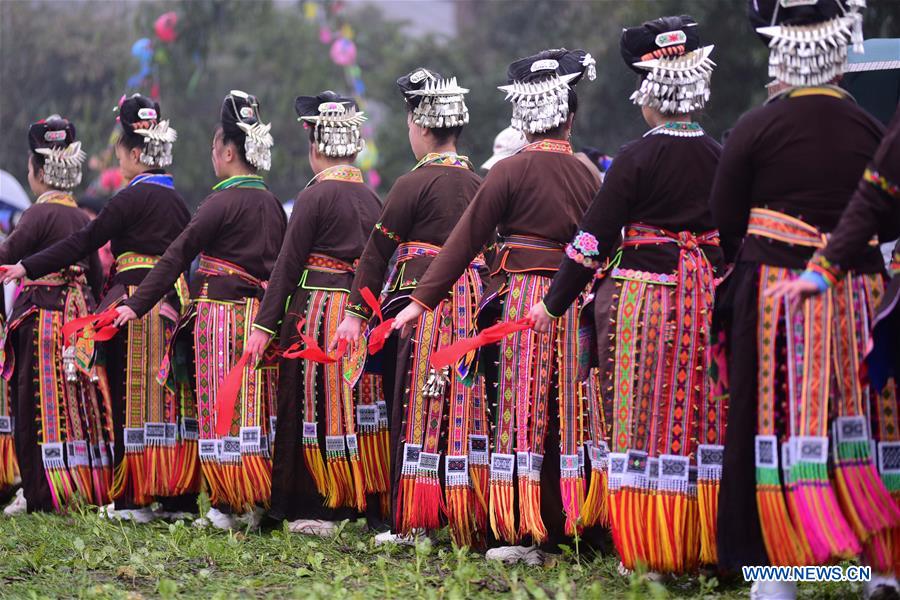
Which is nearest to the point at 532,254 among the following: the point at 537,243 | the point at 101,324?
the point at 537,243

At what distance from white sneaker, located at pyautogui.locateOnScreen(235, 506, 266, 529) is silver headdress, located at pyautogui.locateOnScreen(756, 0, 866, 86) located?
3.50 meters

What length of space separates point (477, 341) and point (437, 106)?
1.25m

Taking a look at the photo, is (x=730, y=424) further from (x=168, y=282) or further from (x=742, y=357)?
(x=168, y=282)

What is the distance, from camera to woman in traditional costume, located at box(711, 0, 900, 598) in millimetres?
3730

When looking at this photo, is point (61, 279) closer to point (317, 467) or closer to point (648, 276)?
point (317, 467)

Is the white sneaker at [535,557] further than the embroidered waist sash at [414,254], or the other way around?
the embroidered waist sash at [414,254]

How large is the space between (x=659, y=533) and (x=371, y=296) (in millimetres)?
1715

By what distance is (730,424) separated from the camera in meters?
3.93

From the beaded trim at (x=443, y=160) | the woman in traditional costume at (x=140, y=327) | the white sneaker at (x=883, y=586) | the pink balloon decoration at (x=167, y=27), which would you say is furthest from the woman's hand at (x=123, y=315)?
the pink balloon decoration at (x=167, y=27)

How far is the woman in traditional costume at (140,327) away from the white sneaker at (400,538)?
1.39 m

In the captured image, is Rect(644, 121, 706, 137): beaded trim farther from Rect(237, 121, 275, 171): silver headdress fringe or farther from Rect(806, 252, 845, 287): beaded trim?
Rect(237, 121, 275, 171): silver headdress fringe

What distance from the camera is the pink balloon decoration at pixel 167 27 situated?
1847cm

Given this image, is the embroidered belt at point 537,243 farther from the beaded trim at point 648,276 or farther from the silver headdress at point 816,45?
the silver headdress at point 816,45

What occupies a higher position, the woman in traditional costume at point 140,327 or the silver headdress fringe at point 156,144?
the silver headdress fringe at point 156,144
